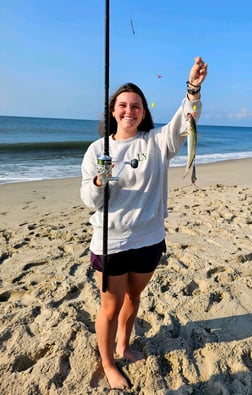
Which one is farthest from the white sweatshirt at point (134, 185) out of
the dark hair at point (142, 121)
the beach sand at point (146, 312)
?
the beach sand at point (146, 312)

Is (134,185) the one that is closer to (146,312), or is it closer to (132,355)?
(132,355)

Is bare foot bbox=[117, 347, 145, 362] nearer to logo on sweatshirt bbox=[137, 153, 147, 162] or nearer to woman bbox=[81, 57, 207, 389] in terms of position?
woman bbox=[81, 57, 207, 389]

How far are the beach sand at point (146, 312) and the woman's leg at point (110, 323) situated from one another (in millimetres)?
89

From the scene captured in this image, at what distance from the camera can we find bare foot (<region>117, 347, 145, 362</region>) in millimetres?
2654

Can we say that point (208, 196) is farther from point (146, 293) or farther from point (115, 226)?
point (115, 226)

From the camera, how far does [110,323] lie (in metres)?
2.34

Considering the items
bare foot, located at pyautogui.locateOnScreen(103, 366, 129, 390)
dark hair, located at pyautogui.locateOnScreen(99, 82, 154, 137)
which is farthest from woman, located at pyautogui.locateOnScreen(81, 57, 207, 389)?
bare foot, located at pyautogui.locateOnScreen(103, 366, 129, 390)

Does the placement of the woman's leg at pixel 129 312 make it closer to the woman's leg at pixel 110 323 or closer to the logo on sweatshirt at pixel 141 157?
the woman's leg at pixel 110 323

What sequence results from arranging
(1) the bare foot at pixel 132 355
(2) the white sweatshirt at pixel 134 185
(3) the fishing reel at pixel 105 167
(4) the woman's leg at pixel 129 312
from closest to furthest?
(3) the fishing reel at pixel 105 167 → (2) the white sweatshirt at pixel 134 185 → (4) the woman's leg at pixel 129 312 → (1) the bare foot at pixel 132 355

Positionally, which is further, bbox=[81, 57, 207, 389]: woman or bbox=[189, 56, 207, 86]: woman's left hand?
bbox=[81, 57, 207, 389]: woman

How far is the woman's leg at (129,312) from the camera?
2.42 metres

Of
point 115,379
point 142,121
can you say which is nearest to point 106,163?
point 142,121

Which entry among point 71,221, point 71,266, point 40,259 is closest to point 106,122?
point 71,266

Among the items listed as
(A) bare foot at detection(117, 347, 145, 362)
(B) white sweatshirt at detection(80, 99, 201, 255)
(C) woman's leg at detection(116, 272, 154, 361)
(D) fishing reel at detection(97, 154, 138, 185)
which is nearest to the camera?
(D) fishing reel at detection(97, 154, 138, 185)
